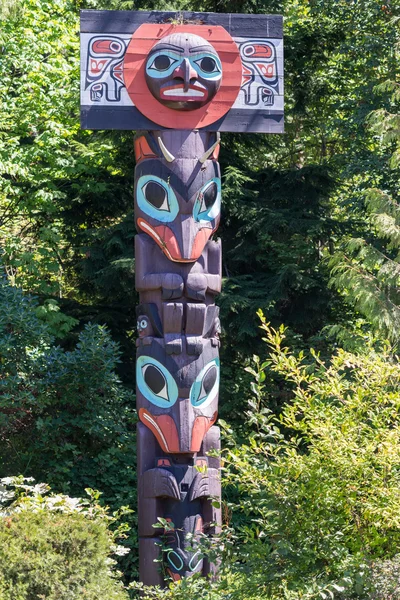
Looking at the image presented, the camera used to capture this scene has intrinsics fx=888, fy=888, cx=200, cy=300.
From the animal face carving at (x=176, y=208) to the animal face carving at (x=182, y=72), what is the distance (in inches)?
29.3

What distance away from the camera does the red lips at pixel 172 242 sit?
9.44m

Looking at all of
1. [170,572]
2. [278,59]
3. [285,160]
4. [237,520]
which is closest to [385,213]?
[278,59]

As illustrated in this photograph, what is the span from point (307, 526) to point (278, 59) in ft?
21.3

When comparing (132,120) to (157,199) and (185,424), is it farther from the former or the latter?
(185,424)

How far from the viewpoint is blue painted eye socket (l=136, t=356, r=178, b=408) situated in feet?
30.5

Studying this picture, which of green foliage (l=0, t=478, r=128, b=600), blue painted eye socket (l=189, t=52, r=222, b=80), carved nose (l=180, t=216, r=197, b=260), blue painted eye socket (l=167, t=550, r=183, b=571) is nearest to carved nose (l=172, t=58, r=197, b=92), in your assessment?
blue painted eye socket (l=189, t=52, r=222, b=80)

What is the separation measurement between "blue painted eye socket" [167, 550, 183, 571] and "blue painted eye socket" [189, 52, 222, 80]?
16.9ft

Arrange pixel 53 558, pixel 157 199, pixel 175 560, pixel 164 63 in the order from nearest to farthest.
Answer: pixel 53 558
pixel 175 560
pixel 157 199
pixel 164 63

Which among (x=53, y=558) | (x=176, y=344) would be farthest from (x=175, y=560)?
(x=53, y=558)

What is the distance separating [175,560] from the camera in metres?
9.08

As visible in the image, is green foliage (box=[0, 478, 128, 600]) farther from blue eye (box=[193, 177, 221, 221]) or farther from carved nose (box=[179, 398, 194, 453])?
blue eye (box=[193, 177, 221, 221])

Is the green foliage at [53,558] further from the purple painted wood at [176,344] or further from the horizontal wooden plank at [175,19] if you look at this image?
the horizontal wooden plank at [175,19]

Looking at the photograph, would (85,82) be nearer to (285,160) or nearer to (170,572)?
(170,572)

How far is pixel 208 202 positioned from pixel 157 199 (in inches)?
22.1
